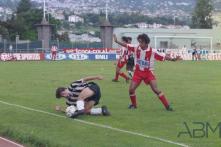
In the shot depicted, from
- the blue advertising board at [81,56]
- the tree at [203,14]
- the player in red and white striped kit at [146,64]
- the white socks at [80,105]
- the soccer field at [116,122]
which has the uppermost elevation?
the tree at [203,14]

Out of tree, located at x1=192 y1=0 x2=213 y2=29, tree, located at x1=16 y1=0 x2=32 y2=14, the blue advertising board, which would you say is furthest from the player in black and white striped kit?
tree, located at x1=192 y1=0 x2=213 y2=29

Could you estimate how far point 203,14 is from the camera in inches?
5458

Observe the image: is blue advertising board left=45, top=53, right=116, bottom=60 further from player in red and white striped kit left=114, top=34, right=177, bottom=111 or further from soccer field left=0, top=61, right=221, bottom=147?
player in red and white striped kit left=114, top=34, right=177, bottom=111

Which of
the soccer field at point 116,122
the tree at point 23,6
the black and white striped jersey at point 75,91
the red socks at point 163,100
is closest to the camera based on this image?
the soccer field at point 116,122

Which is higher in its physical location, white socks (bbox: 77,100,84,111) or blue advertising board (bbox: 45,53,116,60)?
white socks (bbox: 77,100,84,111)

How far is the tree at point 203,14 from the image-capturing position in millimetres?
138250

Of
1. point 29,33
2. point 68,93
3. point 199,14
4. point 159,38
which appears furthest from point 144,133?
point 199,14

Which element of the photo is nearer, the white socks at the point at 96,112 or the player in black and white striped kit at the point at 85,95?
the player in black and white striped kit at the point at 85,95

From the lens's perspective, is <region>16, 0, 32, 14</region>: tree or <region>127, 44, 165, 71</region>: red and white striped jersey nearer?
<region>127, 44, 165, 71</region>: red and white striped jersey

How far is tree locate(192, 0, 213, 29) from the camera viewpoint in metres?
138

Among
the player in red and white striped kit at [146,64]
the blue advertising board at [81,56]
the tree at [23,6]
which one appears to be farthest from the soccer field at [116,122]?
the tree at [23,6]

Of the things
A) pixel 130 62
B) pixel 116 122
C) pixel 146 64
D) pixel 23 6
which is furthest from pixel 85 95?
pixel 23 6

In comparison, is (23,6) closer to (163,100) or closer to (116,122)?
(163,100)
